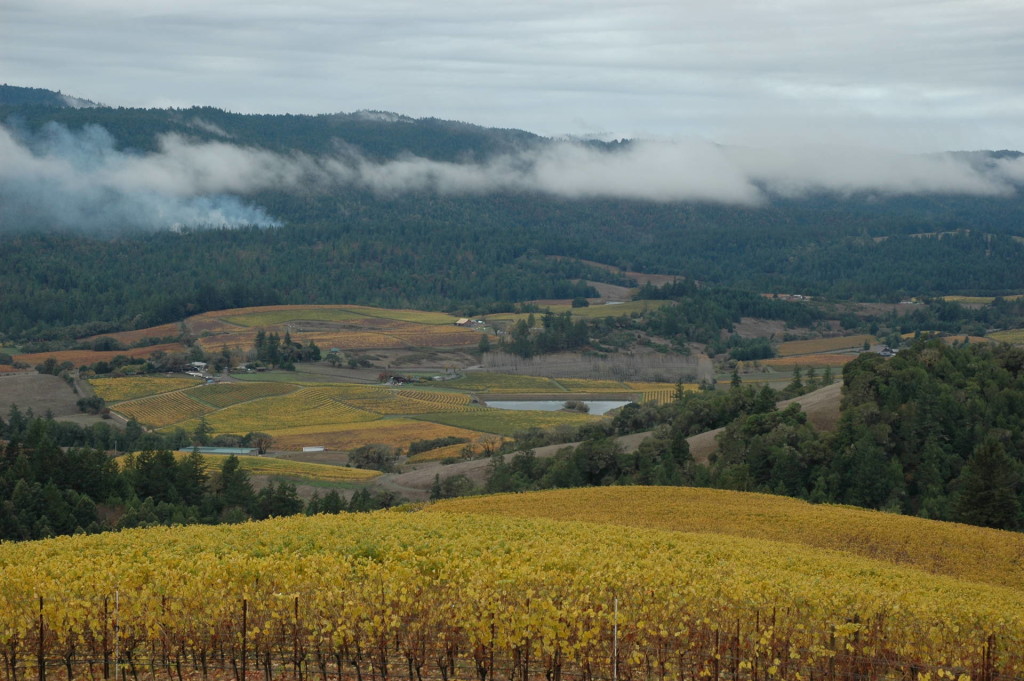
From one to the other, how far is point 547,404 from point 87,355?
71.1 metres

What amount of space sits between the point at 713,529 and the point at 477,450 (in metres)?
56.3

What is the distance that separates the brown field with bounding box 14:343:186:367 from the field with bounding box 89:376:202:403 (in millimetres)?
13723

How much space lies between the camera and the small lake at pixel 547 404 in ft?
428

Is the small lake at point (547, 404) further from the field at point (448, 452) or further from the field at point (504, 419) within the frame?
the field at point (448, 452)

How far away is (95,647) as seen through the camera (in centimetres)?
1866

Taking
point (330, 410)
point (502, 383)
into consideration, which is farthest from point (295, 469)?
point (502, 383)

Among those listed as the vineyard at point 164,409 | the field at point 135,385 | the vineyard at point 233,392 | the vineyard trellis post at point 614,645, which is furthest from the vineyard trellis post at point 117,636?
the field at point 135,385

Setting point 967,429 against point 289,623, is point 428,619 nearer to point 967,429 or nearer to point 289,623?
point 289,623

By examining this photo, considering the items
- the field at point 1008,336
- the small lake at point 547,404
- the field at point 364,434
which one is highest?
the field at point 1008,336

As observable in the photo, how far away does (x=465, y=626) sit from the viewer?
17859 millimetres

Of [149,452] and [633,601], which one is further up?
[633,601]

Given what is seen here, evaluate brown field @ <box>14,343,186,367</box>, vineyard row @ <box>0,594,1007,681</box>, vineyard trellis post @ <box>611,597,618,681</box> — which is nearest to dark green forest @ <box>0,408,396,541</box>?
vineyard row @ <box>0,594,1007,681</box>

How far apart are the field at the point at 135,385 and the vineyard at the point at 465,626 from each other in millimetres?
114596

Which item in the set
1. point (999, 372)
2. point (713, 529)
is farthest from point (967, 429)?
point (713, 529)
